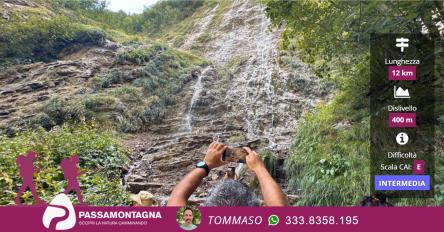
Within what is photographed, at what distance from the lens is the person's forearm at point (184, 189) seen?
2.20 meters

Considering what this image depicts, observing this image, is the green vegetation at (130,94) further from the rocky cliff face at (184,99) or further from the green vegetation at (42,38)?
the green vegetation at (42,38)

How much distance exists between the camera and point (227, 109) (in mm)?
10531

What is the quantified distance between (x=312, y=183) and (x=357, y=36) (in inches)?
79.1

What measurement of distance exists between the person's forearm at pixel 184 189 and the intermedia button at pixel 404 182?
2.28m

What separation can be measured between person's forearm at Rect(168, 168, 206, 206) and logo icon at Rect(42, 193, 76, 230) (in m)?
0.74

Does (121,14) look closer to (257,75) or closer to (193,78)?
(193,78)

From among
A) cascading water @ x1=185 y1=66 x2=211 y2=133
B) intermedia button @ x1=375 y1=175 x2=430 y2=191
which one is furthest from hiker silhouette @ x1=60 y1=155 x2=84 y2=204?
cascading water @ x1=185 y1=66 x2=211 y2=133

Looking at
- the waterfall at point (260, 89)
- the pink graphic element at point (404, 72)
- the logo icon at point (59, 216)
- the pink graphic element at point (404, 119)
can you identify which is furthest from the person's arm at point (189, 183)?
the waterfall at point (260, 89)

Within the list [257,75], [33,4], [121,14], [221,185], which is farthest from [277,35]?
[221,185]

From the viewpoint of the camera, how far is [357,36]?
468cm

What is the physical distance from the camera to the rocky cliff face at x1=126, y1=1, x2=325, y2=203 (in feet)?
24.6

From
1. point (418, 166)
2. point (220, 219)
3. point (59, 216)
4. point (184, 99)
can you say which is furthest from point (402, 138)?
point (184, 99)

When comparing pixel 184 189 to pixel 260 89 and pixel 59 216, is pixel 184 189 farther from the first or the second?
pixel 260 89

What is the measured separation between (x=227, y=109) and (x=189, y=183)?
27.2 feet
